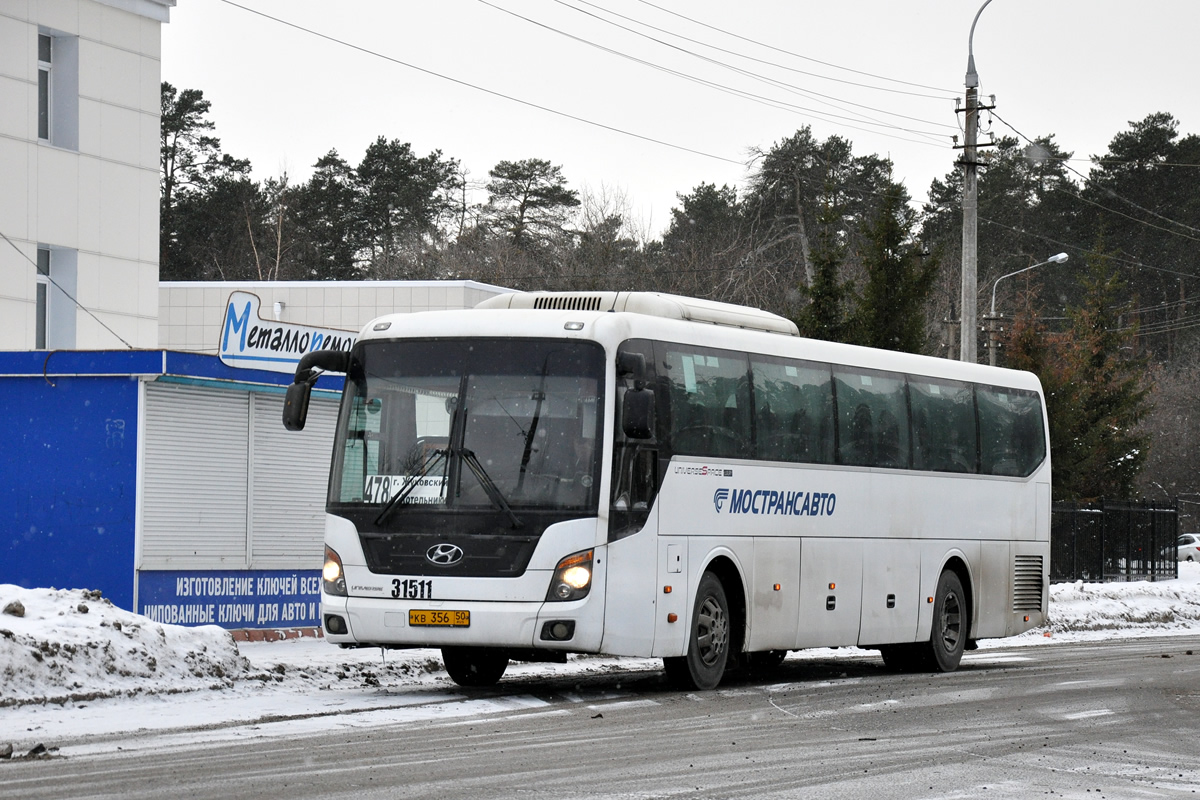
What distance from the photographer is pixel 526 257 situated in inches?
2717

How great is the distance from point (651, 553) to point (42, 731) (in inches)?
197

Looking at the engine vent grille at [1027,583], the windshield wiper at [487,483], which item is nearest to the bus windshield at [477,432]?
the windshield wiper at [487,483]

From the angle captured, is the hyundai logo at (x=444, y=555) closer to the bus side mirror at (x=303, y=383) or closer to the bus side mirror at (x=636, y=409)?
the bus side mirror at (x=303, y=383)

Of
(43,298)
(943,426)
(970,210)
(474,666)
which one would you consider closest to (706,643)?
(474,666)

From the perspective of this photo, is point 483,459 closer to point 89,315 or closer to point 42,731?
point 42,731

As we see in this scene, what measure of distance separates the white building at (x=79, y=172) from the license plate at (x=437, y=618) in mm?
13923

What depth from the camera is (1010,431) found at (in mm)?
20312

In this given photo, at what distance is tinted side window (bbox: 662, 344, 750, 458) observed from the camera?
14648 mm

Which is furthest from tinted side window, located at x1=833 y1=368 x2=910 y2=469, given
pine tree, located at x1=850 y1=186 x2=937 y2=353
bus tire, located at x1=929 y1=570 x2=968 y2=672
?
pine tree, located at x1=850 y1=186 x2=937 y2=353

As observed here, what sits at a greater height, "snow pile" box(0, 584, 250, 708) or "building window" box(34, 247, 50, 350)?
"building window" box(34, 247, 50, 350)

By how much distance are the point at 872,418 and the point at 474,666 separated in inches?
195

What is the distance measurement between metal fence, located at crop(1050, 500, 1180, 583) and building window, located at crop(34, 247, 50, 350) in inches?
908

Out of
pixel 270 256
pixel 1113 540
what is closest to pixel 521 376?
pixel 1113 540

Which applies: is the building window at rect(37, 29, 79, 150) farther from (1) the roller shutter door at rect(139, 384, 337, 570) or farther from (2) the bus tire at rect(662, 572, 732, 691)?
(2) the bus tire at rect(662, 572, 732, 691)
